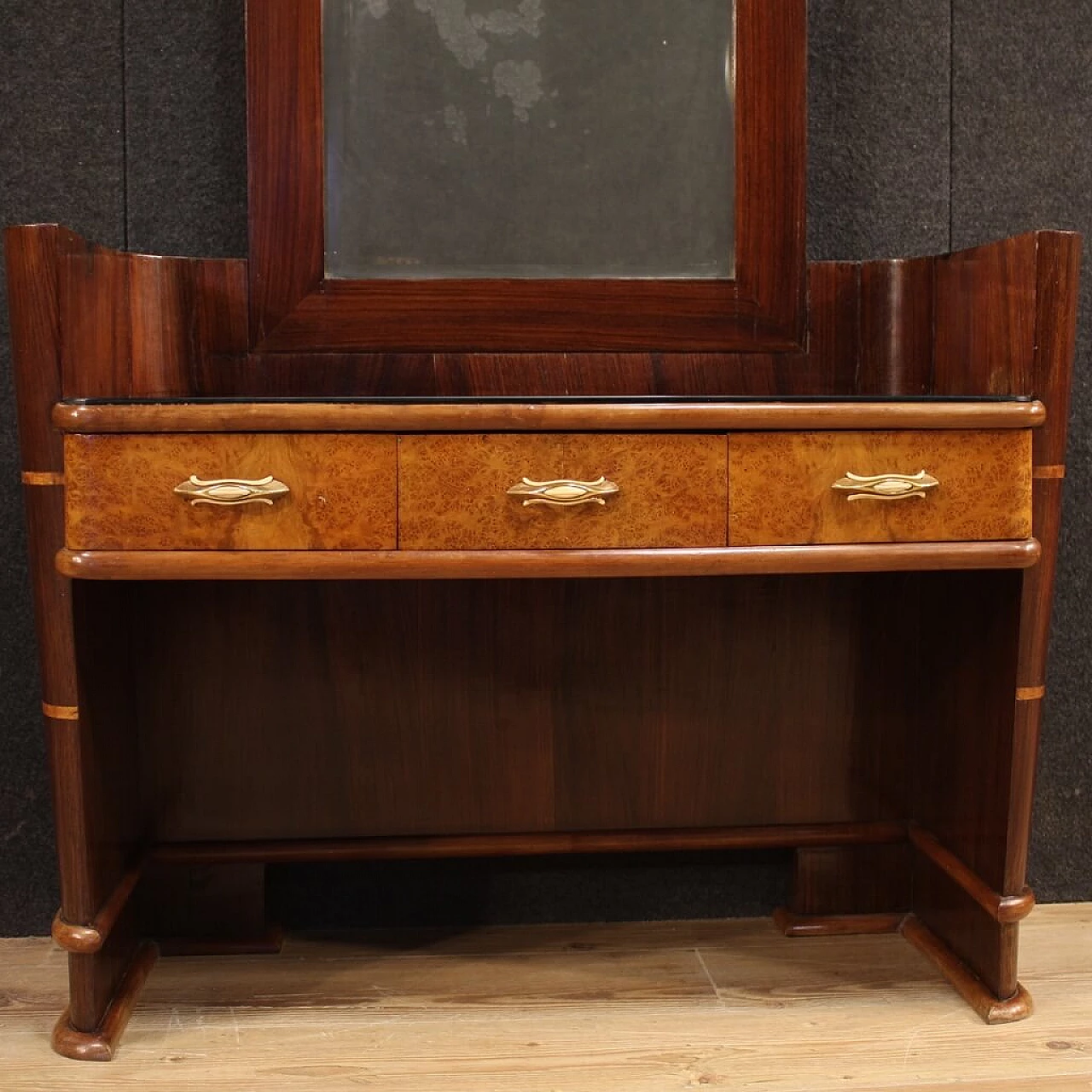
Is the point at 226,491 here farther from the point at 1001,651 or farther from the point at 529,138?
the point at 1001,651

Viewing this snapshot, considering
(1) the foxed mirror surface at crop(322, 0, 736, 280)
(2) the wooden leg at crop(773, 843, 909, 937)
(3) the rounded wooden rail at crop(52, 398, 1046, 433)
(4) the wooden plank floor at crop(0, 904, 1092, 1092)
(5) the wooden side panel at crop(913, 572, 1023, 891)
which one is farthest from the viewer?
(2) the wooden leg at crop(773, 843, 909, 937)

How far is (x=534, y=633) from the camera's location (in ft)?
5.16

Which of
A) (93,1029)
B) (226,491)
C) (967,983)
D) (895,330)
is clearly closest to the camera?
(226,491)

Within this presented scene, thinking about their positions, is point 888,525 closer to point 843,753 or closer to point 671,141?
point 843,753

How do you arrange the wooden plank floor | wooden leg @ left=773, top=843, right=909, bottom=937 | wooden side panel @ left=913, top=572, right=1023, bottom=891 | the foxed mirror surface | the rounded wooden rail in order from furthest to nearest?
1. wooden leg @ left=773, top=843, right=909, bottom=937
2. the foxed mirror surface
3. wooden side panel @ left=913, top=572, right=1023, bottom=891
4. the wooden plank floor
5. the rounded wooden rail

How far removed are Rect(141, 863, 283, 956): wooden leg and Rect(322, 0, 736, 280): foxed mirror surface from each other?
84cm

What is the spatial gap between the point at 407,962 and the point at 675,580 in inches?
25.1

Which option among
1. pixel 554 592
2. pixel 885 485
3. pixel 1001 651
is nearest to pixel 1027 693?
pixel 1001 651

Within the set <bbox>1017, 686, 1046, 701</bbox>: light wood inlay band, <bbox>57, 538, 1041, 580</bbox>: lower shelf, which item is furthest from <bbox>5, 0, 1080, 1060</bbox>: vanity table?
<bbox>57, 538, 1041, 580</bbox>: lower shelf

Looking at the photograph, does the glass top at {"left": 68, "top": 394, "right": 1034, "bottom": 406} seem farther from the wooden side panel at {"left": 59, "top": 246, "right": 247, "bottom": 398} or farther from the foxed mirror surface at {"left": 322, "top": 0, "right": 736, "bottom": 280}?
the foxed mirror surface at {"left": 322, "top": 0, "right": 736, "bottom": 280}

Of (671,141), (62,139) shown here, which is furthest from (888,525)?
(62,139)

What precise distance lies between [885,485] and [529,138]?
26.8 inches

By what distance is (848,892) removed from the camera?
1676mm

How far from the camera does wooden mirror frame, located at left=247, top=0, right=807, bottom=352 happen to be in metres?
1.50
